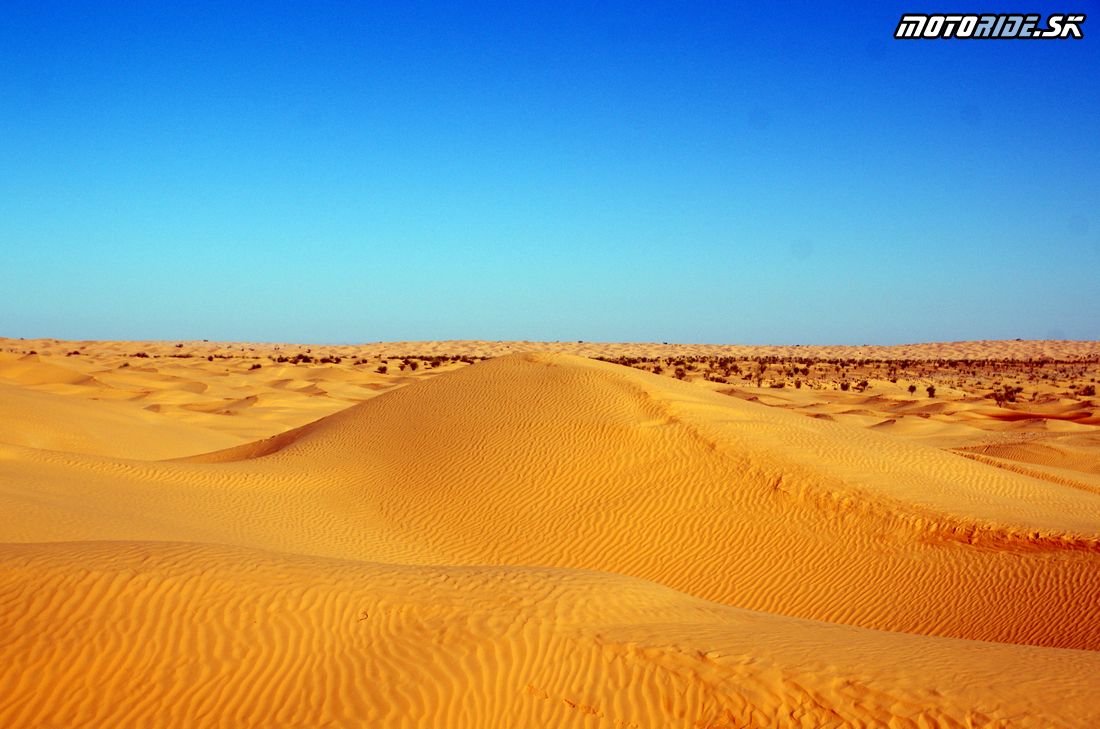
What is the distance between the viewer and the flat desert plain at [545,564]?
5262 millimetres

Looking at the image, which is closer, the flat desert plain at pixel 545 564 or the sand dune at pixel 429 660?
the sand dune at pixel 429 660

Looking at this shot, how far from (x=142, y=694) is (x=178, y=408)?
24448mm

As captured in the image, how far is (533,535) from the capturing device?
12.1 meters

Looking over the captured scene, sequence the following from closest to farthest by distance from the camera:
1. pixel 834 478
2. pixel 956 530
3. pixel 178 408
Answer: pixel 956 530 < pixel 834 478 < pixel 178 408

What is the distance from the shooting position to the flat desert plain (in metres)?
5.26

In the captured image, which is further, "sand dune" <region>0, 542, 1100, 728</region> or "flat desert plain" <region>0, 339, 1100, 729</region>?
"flat desert plain" <region>0, 339, 1100, 729</region>

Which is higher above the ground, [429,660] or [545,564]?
[429,660]

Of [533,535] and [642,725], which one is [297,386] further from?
[642,725]

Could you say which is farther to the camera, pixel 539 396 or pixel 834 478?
pixel 539 396

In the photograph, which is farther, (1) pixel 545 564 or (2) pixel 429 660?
(1) pixel 545 564

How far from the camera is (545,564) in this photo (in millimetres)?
11430

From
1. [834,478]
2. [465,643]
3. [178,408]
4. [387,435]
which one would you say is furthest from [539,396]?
[178,408]

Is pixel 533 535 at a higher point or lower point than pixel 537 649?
lower

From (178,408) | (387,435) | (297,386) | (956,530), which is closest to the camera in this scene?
(956,530)
